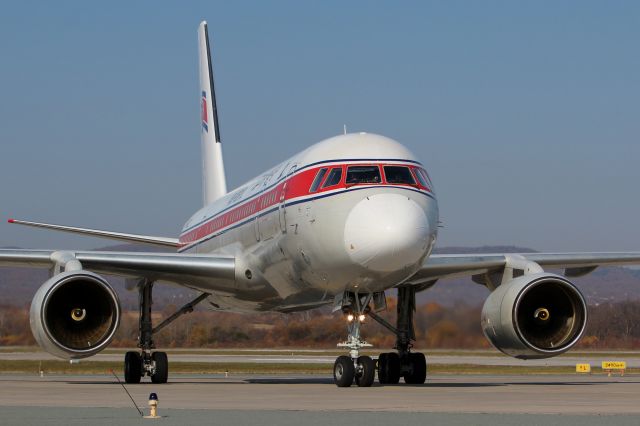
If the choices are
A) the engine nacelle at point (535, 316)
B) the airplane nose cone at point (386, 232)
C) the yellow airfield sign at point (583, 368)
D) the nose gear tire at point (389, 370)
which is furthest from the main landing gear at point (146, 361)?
the yellow airfield sign at point (583, 368)

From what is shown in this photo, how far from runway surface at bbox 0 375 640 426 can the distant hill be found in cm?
877

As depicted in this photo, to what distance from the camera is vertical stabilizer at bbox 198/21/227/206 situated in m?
43.7

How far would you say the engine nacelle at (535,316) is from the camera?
2511cm

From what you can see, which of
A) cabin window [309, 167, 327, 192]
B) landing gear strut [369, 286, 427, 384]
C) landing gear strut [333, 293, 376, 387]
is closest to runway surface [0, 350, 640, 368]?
landing gear strut [369, 286, 427, 384]

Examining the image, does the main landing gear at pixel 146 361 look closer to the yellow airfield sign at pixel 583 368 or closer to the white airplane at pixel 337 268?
the white airplane at pixel 337 268

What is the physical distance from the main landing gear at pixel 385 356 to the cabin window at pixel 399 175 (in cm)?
262

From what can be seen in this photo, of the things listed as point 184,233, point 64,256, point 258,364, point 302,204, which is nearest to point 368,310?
point 302,204

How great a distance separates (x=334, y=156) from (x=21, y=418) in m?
10.1

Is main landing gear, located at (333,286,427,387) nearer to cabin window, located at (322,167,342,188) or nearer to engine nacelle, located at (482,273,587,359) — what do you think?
cabin window, located at (322,167,342,188)

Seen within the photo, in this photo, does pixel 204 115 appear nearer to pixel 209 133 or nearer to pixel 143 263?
pixel 209 133

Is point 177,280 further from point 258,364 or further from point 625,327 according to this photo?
point 625,327

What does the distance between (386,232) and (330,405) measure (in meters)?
4.54

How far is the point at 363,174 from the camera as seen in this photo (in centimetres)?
2286

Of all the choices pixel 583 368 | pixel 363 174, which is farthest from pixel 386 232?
pixel 583 368
